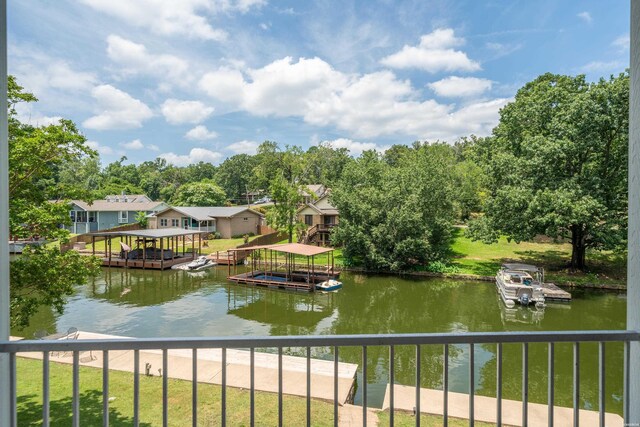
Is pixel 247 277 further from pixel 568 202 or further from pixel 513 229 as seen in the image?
pixel 568 202

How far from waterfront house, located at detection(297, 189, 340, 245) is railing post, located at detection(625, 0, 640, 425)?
21.4m

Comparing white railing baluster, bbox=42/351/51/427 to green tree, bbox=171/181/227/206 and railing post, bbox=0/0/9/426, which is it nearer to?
railing post, bbox=0/0/9/426

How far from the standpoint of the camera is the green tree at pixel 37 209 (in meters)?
4.49

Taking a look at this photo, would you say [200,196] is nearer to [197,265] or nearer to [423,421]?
[197,265]

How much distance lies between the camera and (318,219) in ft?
79.8

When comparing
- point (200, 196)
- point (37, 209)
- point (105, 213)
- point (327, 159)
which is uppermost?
point (327, 159)

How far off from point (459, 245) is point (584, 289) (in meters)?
7.19

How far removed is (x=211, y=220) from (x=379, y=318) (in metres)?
17.8

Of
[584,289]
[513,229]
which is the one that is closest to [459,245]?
[513,229]

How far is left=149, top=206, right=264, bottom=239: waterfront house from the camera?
84.0ft

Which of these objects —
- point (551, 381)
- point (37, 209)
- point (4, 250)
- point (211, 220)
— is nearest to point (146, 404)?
point (37, 209)

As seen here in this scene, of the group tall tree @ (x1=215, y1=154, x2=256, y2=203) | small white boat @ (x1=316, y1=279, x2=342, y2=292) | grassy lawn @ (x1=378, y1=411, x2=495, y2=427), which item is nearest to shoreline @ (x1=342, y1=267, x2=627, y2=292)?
small white boat @ (x1=316, y1=279, x2=342, y2=292)

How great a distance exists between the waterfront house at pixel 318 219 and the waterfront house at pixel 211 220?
14.4ft

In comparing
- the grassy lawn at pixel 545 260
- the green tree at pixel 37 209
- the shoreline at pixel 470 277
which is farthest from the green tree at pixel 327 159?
the green tree at pixel 37 209
